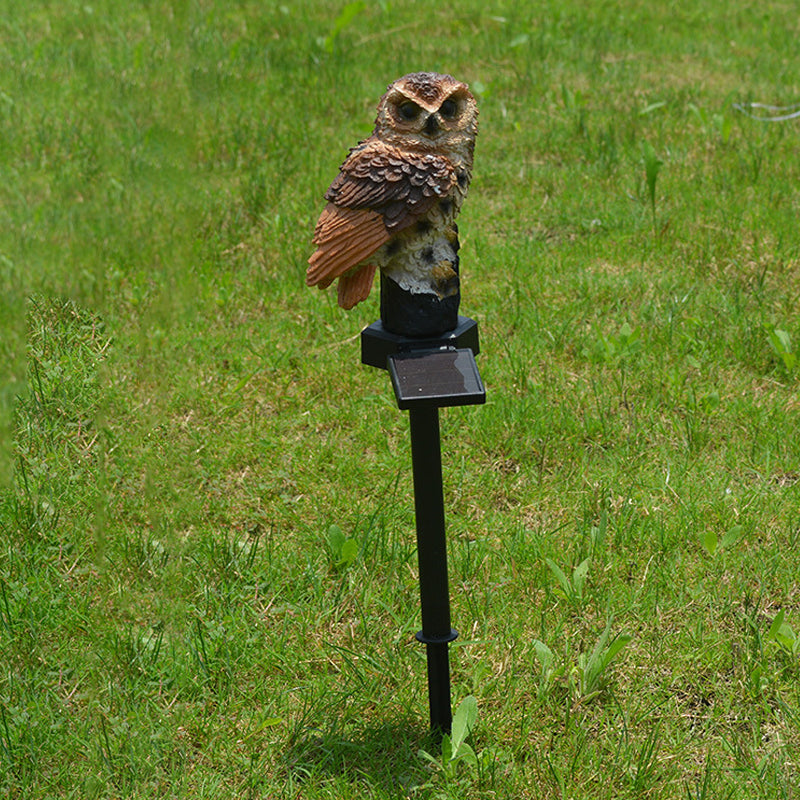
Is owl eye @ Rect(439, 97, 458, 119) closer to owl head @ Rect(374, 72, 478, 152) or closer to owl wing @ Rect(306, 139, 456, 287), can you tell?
owl head @ Rect(374, 72, 478, 152)

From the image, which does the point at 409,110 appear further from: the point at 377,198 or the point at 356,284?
the point at 356,284

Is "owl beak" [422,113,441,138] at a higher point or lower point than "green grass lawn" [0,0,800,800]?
higher

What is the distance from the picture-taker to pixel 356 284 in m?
2.64

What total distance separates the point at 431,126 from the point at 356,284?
1.40ft

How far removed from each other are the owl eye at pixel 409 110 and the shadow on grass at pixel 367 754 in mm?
1676

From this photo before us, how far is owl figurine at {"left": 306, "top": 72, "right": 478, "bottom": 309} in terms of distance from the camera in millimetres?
2486

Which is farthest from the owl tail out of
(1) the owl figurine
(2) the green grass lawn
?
(2) the green grass lawn

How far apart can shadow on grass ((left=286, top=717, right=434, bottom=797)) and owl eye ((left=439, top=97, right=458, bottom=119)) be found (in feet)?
5.51

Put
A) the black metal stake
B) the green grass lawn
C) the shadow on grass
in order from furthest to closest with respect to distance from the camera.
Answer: the green grass lawn
the shadow on grass
the black metal stake

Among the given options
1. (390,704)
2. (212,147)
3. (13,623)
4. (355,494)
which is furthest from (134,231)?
(390,704)

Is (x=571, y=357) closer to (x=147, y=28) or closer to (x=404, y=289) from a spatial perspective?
(x=404, y=289)

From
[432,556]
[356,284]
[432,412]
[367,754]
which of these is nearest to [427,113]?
[356,284]

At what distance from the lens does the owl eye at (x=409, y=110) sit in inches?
98.3

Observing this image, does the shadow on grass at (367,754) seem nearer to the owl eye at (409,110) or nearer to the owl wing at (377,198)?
the owl wing at (377,198)
